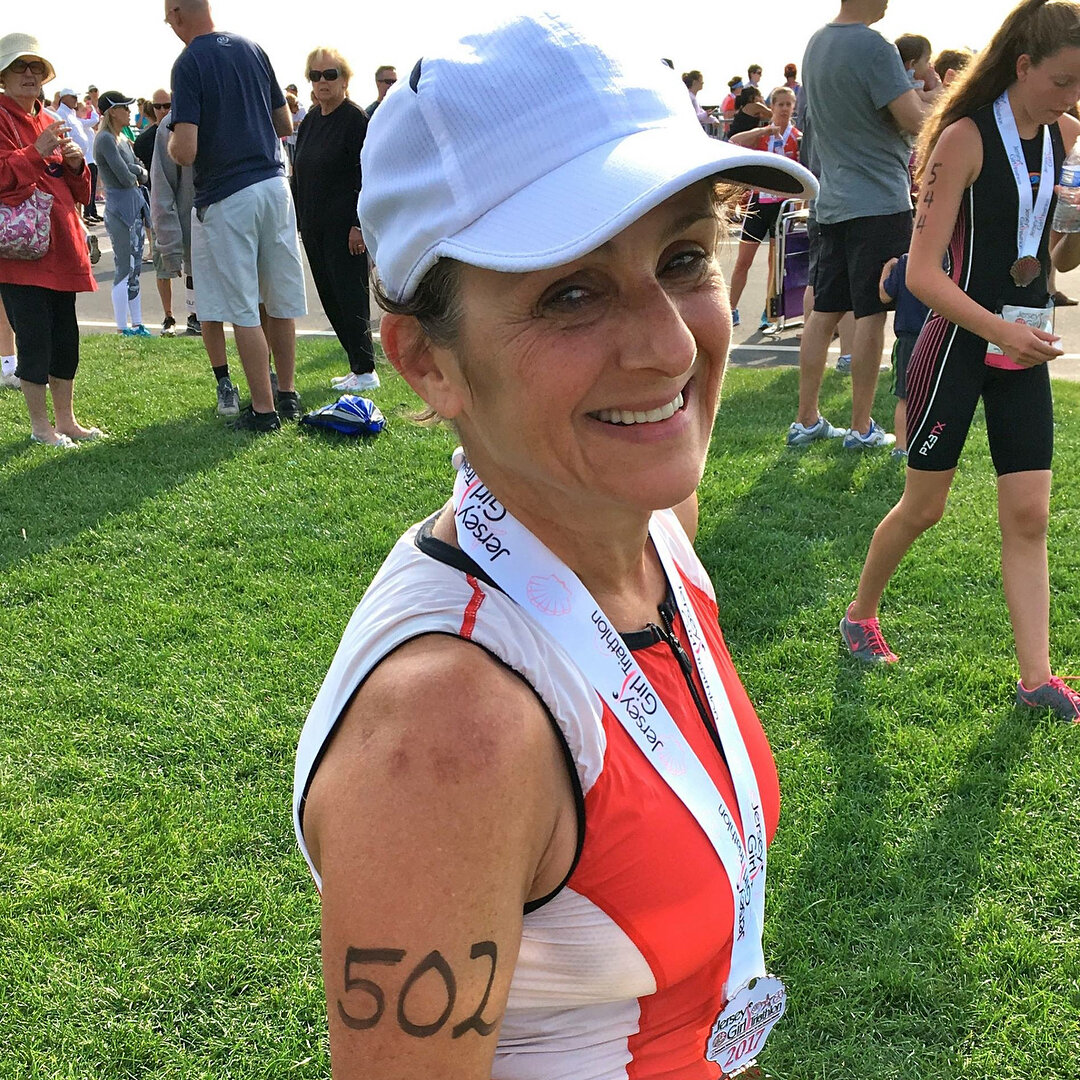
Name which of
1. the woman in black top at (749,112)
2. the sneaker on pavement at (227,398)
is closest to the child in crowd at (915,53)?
the woman in black top at (749,112)

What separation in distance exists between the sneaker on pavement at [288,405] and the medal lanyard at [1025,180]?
197 inches

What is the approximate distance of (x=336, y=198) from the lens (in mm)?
7582

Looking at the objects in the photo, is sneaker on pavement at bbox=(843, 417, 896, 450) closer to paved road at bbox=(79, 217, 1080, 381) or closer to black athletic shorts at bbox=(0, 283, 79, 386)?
paved road at bbox=(79, 217, 1080, 381)

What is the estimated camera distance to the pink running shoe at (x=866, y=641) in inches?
157

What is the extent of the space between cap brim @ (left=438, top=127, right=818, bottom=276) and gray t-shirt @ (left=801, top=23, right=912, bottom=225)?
208 inches

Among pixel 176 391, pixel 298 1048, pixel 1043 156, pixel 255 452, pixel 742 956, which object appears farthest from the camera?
pixel 176 391

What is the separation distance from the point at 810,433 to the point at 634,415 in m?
5.47

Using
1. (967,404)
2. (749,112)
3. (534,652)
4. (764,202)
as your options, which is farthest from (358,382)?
(534,652)

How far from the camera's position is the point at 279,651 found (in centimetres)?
414

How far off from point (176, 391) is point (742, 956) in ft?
24.6

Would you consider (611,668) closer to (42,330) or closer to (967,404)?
(967,404)

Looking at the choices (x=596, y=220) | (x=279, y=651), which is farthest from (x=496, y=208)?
(x=279, y=651)

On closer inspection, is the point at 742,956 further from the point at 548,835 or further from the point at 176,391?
the point at 176,391

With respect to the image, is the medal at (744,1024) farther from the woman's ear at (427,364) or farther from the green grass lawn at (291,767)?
the green grass lawn at (291,767)
